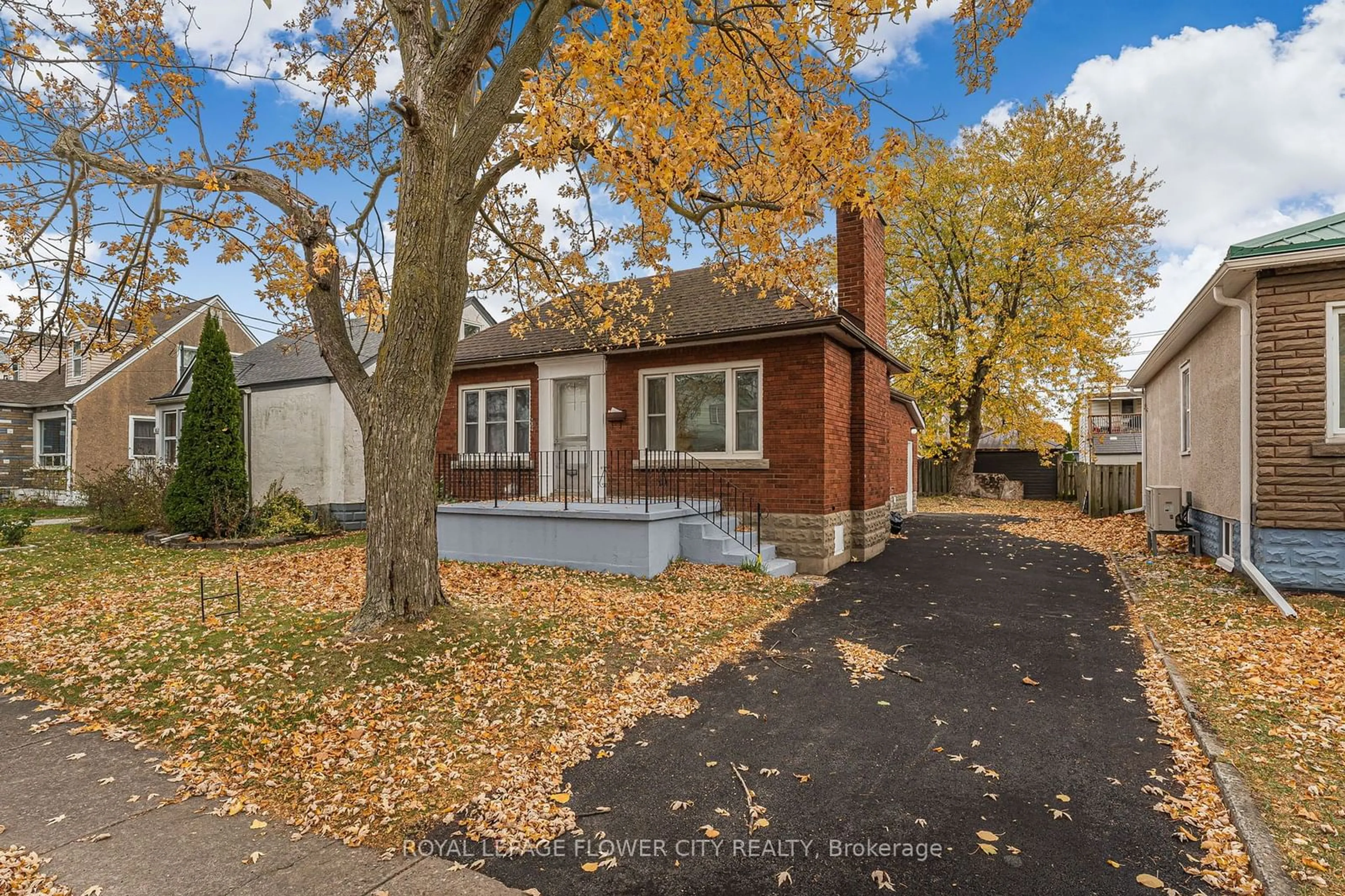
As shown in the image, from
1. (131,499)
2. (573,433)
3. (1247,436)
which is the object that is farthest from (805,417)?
(131,499)

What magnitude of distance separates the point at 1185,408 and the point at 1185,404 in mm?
72

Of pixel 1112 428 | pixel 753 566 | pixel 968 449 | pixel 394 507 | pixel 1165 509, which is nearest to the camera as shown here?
pixel 394 507

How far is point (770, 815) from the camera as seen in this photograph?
10.9 ft

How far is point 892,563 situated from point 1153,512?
15.8 feet

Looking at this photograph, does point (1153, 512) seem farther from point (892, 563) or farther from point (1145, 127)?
point (1145, 127)

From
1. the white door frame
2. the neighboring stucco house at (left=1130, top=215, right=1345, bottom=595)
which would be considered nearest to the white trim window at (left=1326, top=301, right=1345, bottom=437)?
the neighboring stucco house at (left=1130, top=215, right=1345, bottom=595)

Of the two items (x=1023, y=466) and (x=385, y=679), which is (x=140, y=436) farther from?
(x=1023, y=466)

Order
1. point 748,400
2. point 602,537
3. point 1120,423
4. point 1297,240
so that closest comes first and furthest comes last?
1. point 1297,240
2. point 602,537
3. point 748,400
4. point 1120,423

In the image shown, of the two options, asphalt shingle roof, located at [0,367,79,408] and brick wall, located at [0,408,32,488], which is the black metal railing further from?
brick wall, located at [0,408,32,488]

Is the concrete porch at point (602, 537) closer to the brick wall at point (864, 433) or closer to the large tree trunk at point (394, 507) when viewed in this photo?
the brick wall at point (864, 433)

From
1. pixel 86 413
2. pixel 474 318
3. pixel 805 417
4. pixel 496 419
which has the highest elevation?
pixel 474 318

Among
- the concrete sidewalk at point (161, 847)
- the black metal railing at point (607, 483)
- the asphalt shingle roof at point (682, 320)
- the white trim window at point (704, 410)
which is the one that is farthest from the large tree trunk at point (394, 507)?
the white trim window at point (704, 410)

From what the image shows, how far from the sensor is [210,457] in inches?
507

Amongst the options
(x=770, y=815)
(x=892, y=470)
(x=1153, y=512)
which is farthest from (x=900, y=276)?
(x=770, y=815)
